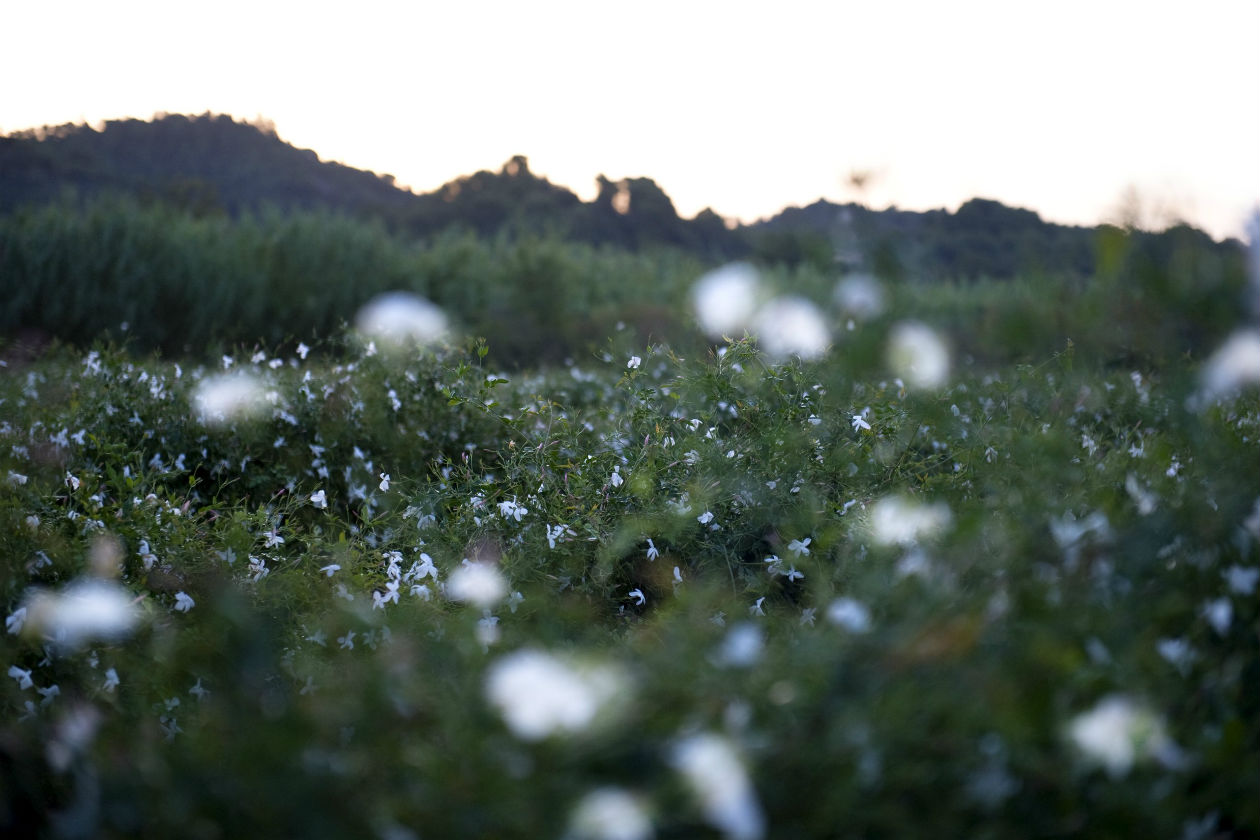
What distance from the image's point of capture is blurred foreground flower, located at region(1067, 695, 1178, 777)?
0.99 metres

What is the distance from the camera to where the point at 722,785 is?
0.91 m

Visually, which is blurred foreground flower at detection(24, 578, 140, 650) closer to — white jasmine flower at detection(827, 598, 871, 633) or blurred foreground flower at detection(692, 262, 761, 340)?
white jasmine flower at detection(827, 598, 871, 633)

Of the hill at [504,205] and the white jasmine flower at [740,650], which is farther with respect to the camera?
the hill at [504,205]

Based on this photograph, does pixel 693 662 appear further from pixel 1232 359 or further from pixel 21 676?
pixel 21 676

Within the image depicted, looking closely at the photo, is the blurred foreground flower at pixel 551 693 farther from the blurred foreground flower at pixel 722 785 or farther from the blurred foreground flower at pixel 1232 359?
the blurred foreground flower at pixel 1232 359

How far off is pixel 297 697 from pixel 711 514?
1244 mm

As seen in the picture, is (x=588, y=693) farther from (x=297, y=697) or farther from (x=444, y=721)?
(x=297, y=697)

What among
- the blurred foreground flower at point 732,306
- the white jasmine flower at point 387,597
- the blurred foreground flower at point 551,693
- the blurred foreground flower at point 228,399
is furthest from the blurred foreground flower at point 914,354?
the blurred foreground flower at point 228,399

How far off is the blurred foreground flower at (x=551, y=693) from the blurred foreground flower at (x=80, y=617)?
4.46ft

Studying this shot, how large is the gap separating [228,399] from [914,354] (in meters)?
3.50

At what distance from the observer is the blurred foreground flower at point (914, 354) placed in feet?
4.93

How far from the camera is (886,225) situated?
1656 millimetres

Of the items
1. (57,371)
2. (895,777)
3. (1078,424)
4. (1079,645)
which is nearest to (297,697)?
(895,777)

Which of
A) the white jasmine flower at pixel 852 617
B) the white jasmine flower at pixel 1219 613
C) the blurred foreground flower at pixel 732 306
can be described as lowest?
the white jasmine flower at pixel 1219 613
